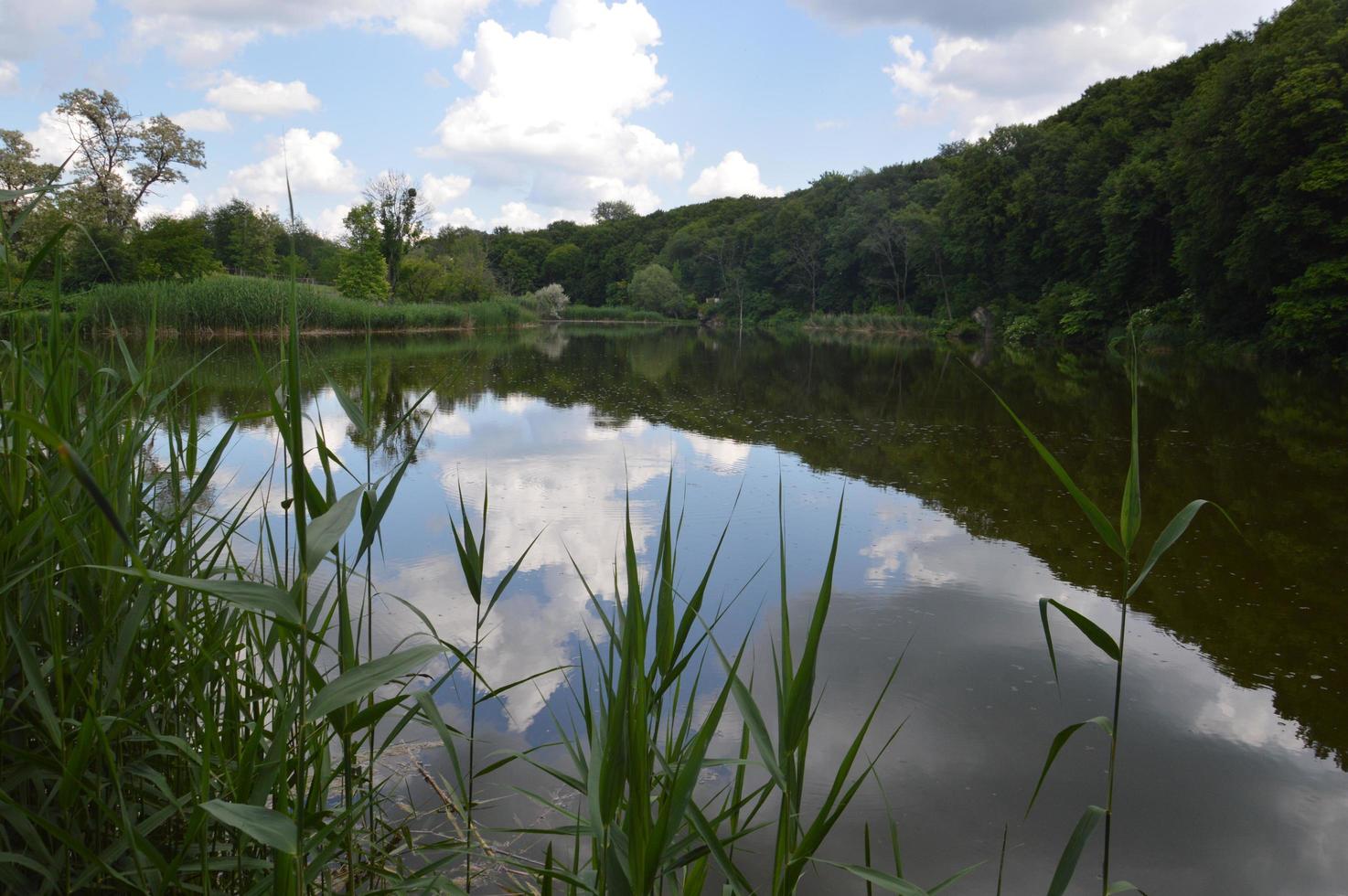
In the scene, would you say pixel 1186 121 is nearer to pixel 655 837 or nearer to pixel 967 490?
pixel 967 490

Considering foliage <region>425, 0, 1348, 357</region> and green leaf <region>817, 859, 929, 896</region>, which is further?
foliage <region>425, 0, 1348, 357</region>

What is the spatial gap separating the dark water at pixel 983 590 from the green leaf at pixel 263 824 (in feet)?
2.97

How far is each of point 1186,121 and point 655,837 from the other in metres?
23.2

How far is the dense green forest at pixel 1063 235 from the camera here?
15211mm

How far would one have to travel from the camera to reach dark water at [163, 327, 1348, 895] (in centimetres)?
208

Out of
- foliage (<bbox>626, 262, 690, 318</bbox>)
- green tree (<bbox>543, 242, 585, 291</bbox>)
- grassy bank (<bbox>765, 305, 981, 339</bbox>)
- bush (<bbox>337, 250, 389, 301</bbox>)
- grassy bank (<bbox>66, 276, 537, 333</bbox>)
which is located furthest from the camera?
green tree (<bbox>543, 242, 585, 291</bbox>)

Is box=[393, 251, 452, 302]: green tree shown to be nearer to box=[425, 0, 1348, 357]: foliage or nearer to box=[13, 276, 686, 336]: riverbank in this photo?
box=[13, 276, 686, 336]: riverbank

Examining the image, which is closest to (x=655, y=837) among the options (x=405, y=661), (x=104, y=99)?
(x=405, y=661)

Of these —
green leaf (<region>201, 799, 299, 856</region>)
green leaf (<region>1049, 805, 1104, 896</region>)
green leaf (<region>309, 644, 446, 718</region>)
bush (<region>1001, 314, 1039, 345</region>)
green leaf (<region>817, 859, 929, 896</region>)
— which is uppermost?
bush (<region>1001, 314, 1039, 345</region>)

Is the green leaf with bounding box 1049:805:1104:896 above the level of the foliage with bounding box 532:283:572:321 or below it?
below

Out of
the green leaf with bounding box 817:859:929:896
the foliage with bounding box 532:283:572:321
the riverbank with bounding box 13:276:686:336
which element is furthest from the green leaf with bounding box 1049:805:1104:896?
the foliage with bounding box 532:283:572:321

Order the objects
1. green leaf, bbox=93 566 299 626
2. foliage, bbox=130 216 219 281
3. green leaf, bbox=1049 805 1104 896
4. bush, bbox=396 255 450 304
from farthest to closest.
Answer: bush, bbox=396 255 450 304, foliage, bbox=130 216 219 281, green leaf, bbox=1049 805 1104 896, green leaf, bbox=93 566 299 626

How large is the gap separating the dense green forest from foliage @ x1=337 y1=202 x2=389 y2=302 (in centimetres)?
7

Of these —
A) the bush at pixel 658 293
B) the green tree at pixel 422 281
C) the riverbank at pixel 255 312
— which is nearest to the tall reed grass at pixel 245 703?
the riverbank at pixel 255 312
